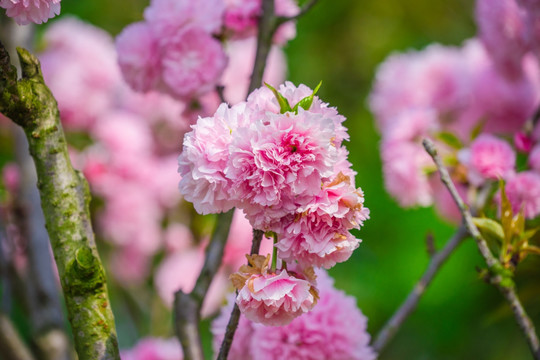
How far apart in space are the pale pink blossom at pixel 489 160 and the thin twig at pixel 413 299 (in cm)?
11

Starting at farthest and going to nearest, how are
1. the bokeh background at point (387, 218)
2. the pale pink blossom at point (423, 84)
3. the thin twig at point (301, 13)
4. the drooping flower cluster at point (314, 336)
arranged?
the bokeh background at point (387, 218) → the pale pink blossom at point (423, 84) → the thin twig at point (301, 13) → the drooping flower cluster at point (314, 336)

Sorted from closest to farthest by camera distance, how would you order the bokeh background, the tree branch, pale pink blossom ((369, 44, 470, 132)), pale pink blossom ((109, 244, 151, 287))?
the tree branch < pale pink blossom ((369, 44, 470, 132)) < pale pink blossom ((109, 244, 151, 287)) < the bokeh background

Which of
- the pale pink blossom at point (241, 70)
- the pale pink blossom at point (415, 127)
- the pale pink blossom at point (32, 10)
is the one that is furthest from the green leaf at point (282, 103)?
the pale pink blossom at point (241, 70)

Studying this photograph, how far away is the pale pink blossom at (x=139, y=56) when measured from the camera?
1076 millimetres

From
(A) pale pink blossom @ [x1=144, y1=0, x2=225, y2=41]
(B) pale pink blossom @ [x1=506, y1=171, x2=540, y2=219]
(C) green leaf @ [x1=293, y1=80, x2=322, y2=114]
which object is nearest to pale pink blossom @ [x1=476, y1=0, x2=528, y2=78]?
(B) pale pink blossom @ [x1=506, y1=171, x2=540, y2=219]

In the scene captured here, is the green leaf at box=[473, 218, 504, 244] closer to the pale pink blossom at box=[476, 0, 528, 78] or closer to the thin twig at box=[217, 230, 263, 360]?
the thin twig at box=[217, 230, 263, 360]

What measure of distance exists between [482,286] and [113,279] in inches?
69.3

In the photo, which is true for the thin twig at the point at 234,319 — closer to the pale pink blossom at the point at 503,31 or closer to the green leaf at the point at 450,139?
the green leaf at the point at 450,139

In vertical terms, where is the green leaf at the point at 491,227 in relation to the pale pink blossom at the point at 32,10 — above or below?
below

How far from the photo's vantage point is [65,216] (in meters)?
0.76

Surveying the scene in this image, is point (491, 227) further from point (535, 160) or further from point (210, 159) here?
point (210, 159)

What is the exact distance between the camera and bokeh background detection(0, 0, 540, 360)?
2.83 m

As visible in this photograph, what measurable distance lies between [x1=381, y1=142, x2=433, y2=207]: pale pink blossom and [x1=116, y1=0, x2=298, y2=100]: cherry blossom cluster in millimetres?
476

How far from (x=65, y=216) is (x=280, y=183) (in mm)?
320
